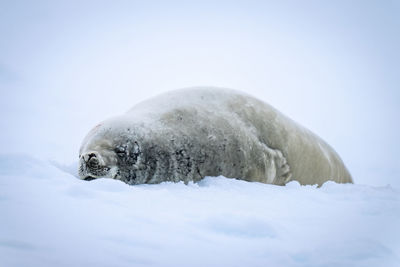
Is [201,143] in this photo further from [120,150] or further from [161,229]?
[161,229]

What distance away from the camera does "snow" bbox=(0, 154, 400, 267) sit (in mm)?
1080

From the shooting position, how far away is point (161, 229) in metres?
1.36

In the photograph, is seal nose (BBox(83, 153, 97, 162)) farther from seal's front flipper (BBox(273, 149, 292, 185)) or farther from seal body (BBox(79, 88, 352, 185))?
seal's front flipper (BBox(273, 149, 292, 185))

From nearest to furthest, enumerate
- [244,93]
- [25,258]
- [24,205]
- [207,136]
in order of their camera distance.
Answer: [25,258]
[24,205]
[207,136]
[244,93]

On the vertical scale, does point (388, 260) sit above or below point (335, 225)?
below

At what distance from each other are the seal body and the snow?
65 centimetres

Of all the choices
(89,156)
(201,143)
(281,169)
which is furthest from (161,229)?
(281,169)

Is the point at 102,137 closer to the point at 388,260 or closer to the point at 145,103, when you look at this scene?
the point at 145,103

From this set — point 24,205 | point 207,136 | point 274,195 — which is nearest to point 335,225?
point 274,195

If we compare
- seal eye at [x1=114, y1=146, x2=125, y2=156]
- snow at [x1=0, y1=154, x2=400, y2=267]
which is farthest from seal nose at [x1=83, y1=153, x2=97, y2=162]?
snow at [x1=0, y1=154, x2=400, y2=267]

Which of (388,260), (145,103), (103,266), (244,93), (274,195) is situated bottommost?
(103,266)

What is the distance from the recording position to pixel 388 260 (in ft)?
4.37

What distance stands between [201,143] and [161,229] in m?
1.66

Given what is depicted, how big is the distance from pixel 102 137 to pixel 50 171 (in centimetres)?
81
